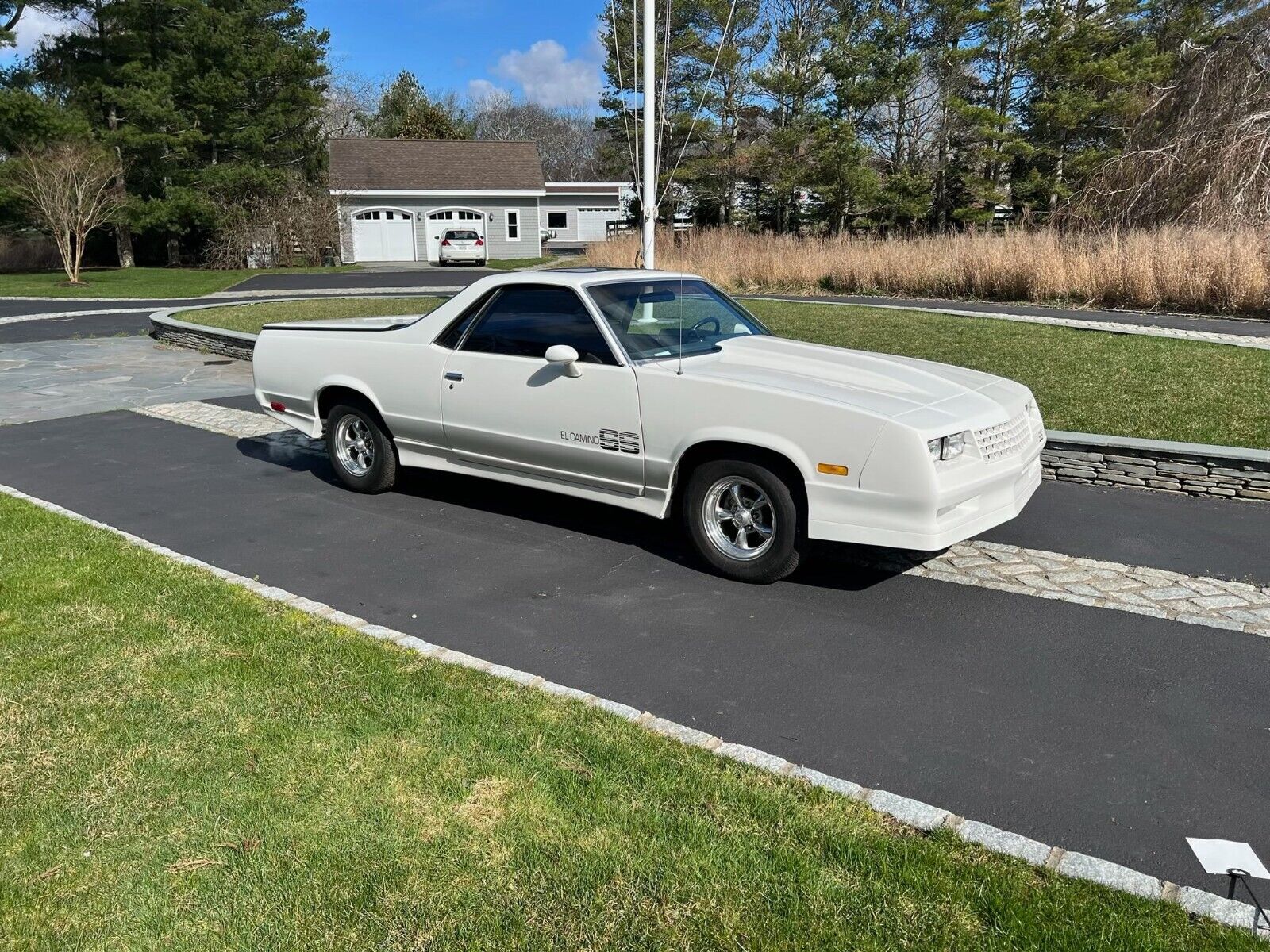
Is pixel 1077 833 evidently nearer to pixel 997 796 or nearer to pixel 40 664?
pixel 997 796

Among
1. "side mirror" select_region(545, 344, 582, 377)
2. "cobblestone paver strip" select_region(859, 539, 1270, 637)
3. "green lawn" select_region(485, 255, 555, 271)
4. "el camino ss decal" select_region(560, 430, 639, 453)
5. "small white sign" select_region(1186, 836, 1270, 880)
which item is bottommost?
"small white sign" select_region(1186, 836, 1270, 880)

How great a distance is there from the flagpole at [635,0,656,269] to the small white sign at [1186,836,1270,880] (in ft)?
31.9

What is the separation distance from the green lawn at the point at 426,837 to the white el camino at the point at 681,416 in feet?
5.88

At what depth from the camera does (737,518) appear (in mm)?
5246

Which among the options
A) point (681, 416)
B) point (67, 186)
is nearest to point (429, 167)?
point (67, 186)

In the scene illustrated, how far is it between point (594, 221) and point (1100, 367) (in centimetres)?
5375

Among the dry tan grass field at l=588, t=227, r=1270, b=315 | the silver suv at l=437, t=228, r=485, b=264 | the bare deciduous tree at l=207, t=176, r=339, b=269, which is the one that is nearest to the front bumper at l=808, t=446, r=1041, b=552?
the dry tan grass field at l=588, t=227, r=1270, b=315

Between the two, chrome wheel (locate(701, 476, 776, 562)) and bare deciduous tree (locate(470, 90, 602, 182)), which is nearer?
chrome wheel (locate(701, 476, 776, 562))

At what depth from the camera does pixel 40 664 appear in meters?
4.12

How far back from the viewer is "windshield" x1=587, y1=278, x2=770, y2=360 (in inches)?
223

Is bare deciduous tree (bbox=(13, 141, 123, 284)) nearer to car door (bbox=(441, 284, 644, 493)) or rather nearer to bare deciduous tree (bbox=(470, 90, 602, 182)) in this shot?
car door (bbox=(441, 284, 644, 493))

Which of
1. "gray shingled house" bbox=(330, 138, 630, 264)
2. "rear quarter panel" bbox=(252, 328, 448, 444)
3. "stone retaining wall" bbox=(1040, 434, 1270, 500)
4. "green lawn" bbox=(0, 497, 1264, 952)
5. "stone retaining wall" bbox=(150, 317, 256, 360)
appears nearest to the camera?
"green lawn" bbox=(0, 497, 1264, 952)

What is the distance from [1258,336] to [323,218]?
114ft

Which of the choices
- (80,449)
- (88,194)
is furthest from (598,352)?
(88,194)
